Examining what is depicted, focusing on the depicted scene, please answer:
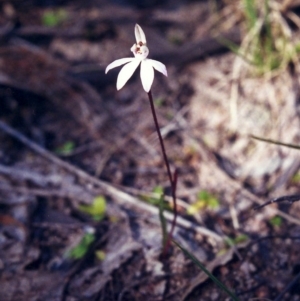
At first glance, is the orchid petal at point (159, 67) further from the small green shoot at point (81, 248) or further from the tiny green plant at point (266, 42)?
the tiny green plant at point (266, 42)

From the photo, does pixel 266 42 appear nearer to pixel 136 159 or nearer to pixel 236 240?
pixel 136 159

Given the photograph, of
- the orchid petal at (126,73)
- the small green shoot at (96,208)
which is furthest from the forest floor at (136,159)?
the orchid petal at (126,73)

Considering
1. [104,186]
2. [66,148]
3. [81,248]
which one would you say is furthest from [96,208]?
[66,148]

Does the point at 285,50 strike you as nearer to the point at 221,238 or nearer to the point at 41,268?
the point at 221,238

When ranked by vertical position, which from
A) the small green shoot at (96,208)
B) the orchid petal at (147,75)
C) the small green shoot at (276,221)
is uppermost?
the orchid petal at (147,75)

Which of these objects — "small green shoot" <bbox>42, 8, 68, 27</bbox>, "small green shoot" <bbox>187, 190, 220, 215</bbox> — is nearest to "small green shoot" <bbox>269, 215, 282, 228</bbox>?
"small green shoot" <bbox>187, 190, 220, 215</bbox>

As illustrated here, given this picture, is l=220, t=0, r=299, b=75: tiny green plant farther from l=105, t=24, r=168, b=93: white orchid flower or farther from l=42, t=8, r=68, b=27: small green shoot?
l=42, t=8, r=68, b=27: small green shoot
